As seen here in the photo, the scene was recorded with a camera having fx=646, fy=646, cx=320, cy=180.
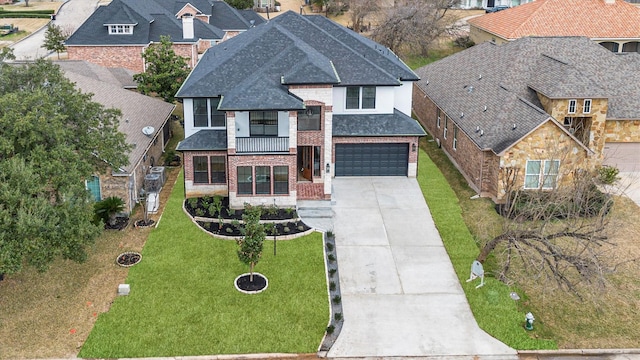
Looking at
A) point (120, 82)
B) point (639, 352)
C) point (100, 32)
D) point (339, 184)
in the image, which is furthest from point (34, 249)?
point (100, 32)

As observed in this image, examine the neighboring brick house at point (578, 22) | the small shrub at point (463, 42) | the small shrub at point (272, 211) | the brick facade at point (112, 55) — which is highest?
the neighboring brick house at point (578, 22)

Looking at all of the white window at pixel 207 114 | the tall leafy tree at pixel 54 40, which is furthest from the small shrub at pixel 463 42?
the white window at pixel 207 114

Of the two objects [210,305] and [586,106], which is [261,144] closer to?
[210,305]

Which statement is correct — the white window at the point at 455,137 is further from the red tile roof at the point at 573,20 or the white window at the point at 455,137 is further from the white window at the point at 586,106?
the red tile roof at the point at 573,20

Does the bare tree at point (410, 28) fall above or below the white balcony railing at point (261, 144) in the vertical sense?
above

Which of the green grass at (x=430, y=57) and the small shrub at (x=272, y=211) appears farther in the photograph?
the green grass at (x=430, y=57)

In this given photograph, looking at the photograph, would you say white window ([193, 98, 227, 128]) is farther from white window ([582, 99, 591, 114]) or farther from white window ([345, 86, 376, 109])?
white window ([582, 99, 591, 114])

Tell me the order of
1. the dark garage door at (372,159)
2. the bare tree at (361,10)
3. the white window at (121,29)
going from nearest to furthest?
the dark garage door at (372,159) → the white window at (121,29) → the bare tree at (361,10)

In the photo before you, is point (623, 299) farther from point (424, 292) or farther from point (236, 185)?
point (236, 185)

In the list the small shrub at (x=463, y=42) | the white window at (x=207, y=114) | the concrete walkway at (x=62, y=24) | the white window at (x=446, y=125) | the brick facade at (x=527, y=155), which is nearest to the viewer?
the brick facade at (x=527, y=155)
